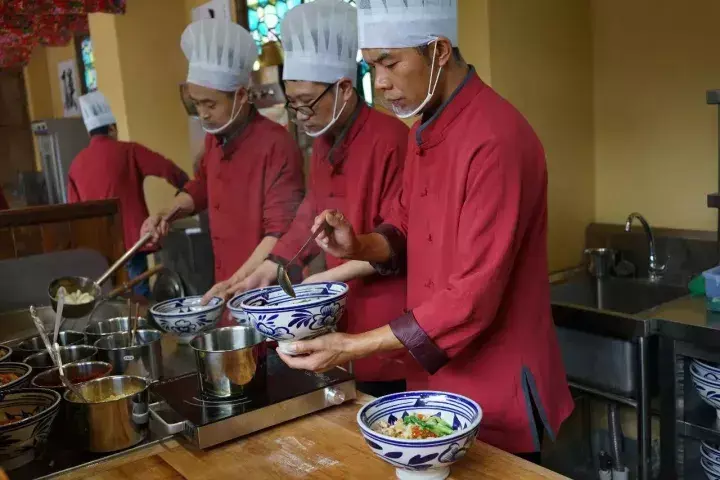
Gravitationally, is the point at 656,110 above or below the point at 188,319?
above

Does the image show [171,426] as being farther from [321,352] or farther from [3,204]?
[3,204]

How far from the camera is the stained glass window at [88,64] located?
11.6ft

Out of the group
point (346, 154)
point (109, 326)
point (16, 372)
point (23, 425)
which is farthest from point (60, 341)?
point (346, 154)

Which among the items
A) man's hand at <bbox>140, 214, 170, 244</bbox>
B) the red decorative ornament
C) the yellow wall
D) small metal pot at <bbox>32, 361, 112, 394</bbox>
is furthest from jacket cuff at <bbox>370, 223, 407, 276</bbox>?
the red decorative ornament

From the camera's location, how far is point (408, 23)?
136 cm

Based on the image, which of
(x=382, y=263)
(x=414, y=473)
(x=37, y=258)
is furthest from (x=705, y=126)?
(x=37, y=258)

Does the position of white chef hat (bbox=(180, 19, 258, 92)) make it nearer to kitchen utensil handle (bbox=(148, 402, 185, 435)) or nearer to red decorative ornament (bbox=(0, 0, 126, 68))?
red decorative ornament (bbox=(0, 0, 126, 68))

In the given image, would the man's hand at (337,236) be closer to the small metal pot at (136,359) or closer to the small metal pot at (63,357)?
the small metal pot at (136,359)

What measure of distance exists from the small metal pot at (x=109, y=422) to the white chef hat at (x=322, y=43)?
3.67ft

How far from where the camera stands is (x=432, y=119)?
143cm

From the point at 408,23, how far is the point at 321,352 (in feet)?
2.25

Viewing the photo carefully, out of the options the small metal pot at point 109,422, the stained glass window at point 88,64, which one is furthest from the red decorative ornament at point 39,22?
the small metal pot at point 109,422

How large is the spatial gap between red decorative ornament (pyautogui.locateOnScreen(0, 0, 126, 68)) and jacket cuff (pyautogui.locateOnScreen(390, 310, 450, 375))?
8.74ft

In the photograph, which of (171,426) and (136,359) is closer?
(171,426)
